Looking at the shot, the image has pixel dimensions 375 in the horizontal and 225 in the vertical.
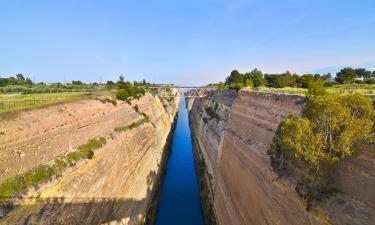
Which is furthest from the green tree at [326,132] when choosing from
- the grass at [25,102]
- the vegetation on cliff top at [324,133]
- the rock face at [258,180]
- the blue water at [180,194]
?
the blue water at [180,194]

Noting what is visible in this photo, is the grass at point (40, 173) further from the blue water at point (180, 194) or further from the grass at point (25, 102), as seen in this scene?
the blue water at point (180, 194)

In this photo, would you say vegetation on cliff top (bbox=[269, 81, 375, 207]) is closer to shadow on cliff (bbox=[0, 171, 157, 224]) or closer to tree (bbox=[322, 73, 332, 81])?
shadow on cliff (bbox=[0, 171, 157, 224])

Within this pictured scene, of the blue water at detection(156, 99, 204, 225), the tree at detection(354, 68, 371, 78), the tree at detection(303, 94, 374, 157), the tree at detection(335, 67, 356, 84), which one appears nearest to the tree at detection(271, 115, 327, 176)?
the tree at detection(303, 94, 374, 157)

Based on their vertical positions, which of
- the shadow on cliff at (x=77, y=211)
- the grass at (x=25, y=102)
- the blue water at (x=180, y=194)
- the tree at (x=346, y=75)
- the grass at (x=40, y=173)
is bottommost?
the blue water at (x=180, y=194)

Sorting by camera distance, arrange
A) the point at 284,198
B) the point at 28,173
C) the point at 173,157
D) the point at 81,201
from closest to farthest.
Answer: the point at 28,173 → the point at 284,198 → the point at 81,201 → the point at 173,157

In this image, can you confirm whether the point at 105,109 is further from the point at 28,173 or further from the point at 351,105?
the point at 351,105

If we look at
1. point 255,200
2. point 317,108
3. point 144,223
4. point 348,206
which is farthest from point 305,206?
point 144,223
